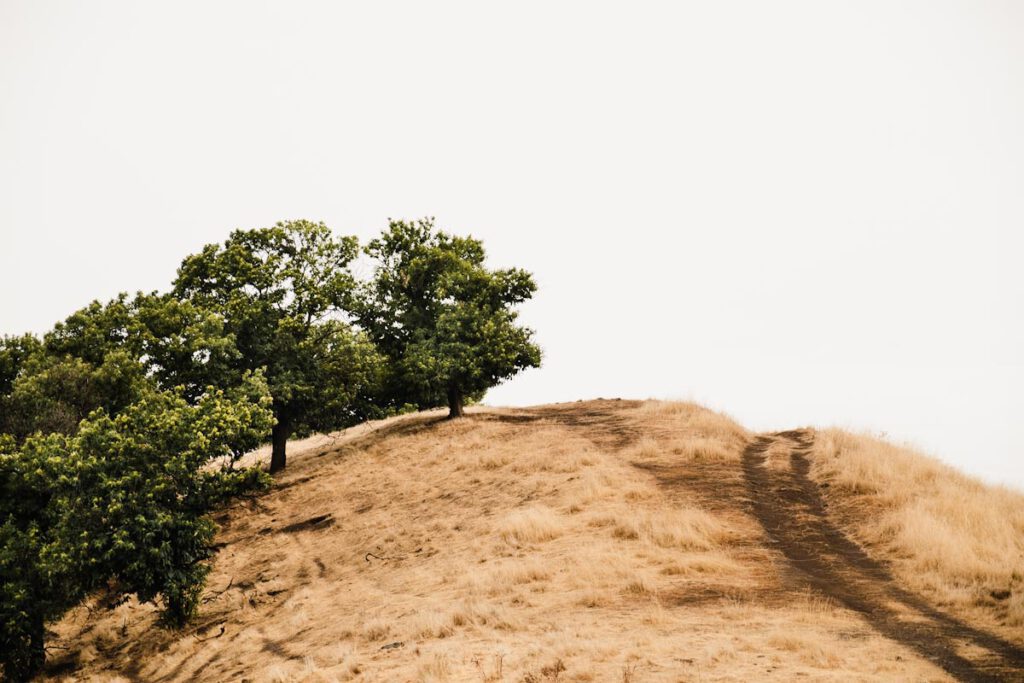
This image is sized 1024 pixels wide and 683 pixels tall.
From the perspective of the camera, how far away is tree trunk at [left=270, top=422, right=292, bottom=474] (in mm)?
33844

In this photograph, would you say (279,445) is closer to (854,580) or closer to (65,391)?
(65,391)

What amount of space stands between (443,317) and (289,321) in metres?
8.21

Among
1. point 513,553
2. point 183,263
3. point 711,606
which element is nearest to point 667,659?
point 711,606

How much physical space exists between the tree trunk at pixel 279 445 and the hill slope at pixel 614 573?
4.05 m

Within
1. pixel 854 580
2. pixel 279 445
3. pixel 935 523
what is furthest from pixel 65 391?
pixel 935 523

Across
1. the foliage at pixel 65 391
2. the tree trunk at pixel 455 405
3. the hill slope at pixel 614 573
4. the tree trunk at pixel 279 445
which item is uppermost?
the foliage at pixel 65 391

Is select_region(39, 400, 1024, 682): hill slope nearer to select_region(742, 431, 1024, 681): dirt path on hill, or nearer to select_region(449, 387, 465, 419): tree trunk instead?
select_region(742, 431, 1024, 681): dirt path on hill

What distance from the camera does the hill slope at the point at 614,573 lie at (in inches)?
439

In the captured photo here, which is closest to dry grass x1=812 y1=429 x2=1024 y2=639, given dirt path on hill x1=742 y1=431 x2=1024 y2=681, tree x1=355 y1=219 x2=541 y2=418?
dirt path on hill x1=742 y1=431 x2=1024 y2=681

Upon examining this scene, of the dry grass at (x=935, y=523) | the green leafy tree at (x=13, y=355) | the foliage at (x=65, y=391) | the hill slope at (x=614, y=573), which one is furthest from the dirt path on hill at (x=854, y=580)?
the green leafy tree at (x=13, y=355)

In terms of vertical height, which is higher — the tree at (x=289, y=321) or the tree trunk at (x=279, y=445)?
the tree at (x=289, y=321)

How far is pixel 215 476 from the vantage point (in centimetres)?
2044

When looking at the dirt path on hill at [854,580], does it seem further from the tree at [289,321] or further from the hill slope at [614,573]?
the tree at [289,321]

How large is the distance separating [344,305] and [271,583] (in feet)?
52.2
